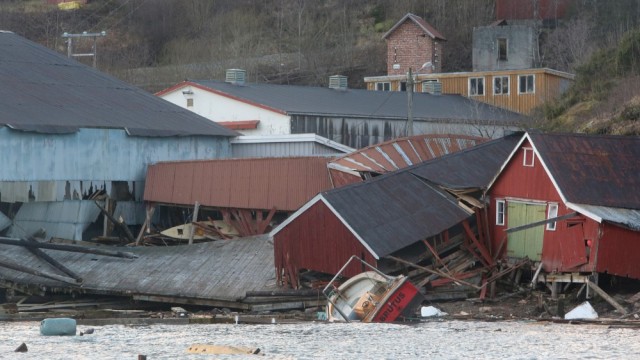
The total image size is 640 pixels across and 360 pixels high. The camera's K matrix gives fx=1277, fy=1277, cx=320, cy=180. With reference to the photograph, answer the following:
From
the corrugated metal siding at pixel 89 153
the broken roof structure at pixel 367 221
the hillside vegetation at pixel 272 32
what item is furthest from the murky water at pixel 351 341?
the hillside vegetation at pixel 272 32

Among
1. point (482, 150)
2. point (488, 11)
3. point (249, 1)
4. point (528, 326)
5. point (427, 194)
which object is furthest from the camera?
point (249, 1)

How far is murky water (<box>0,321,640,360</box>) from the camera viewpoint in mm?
22688

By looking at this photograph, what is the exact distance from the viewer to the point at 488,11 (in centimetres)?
8794

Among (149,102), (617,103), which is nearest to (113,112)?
(149,102)

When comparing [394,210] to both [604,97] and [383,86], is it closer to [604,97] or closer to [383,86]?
[604,97]

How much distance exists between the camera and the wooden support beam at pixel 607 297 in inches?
1177

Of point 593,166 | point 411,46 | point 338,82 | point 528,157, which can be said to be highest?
point 411,46

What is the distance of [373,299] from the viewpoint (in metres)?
29.6

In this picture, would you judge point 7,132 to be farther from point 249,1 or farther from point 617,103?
point 249,1

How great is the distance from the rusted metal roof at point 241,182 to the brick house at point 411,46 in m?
34.3

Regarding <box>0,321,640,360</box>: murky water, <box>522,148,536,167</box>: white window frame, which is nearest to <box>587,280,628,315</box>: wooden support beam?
<box>0,321,640,360</box>: murky water

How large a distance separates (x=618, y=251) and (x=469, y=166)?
6.88 metres

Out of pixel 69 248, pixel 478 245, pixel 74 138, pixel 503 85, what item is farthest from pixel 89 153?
pixel 503 85

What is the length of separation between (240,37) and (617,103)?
162 feet
